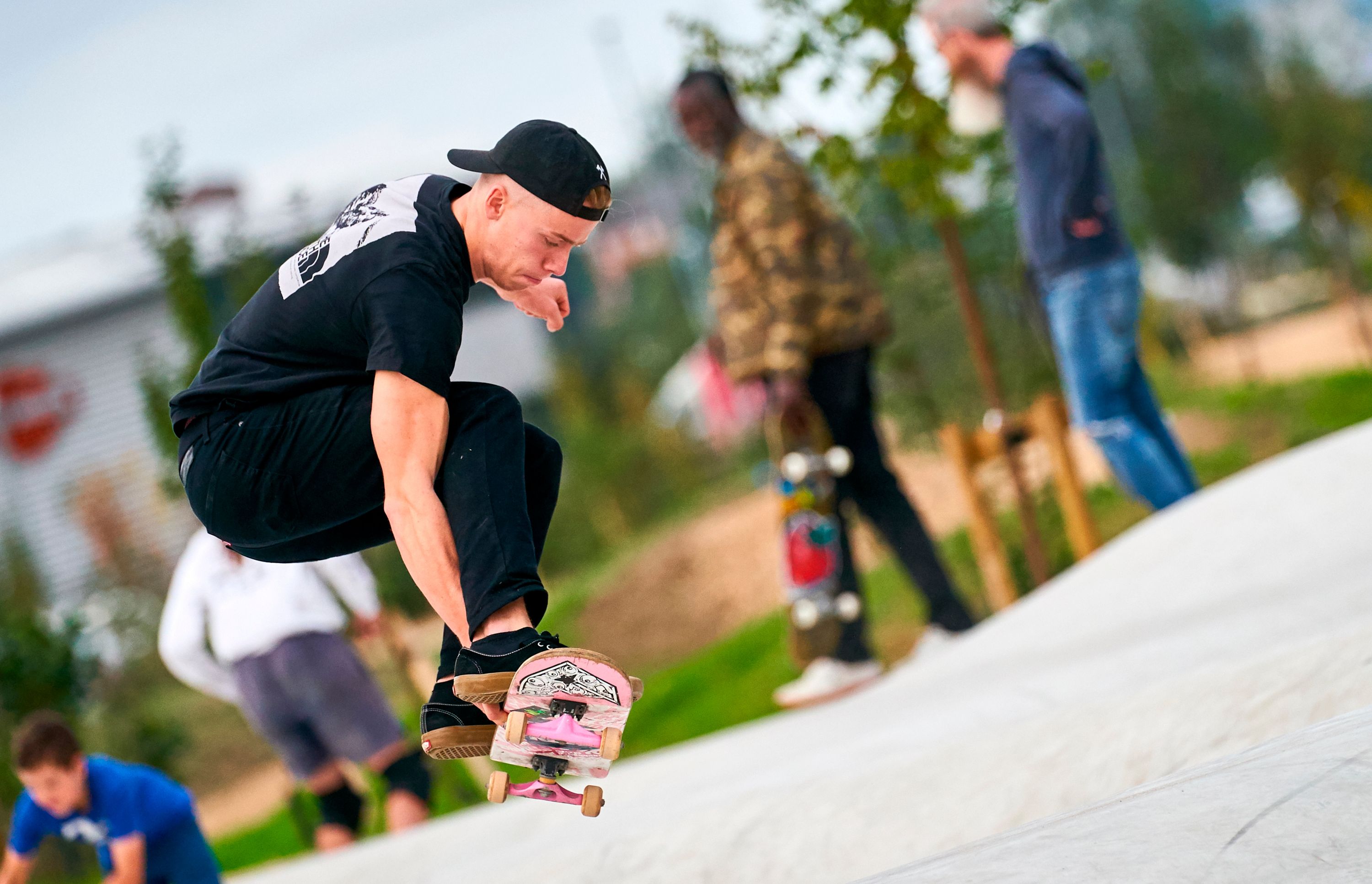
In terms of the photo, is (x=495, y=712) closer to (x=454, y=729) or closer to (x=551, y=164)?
(x=454, y=729)

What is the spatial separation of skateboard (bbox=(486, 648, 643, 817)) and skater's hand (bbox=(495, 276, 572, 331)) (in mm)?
722

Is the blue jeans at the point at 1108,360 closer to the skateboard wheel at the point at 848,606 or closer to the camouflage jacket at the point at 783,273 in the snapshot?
Answer: the camouflage jacket at the point at 783,273

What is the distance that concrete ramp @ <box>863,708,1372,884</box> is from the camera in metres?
1.26

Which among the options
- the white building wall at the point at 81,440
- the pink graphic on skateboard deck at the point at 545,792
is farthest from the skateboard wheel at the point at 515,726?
the white building wall at the point at 81,440

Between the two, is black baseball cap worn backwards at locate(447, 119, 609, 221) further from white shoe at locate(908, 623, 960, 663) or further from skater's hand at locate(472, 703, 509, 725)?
white shoe at locate(908, 623, 960, 663)

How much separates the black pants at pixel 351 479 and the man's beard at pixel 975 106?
2.87m

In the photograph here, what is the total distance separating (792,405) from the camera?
174 inches

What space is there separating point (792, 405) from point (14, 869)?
285 centimetres

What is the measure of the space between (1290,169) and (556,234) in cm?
1133

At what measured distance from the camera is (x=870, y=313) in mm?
4457

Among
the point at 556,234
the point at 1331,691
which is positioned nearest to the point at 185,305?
the point at 556,234

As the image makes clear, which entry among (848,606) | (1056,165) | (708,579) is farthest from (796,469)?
(708,579)

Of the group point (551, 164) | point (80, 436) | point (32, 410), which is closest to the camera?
point (551, 164)

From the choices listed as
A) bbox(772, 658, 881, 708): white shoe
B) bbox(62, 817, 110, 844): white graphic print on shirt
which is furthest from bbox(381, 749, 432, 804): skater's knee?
bbox(772, 658, 881, 708): white shoe
